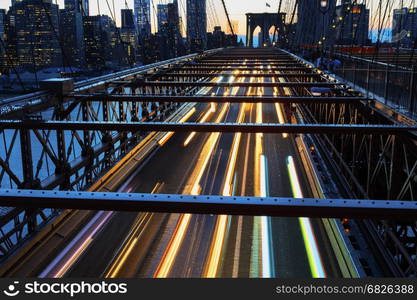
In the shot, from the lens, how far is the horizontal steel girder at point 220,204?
410 cm

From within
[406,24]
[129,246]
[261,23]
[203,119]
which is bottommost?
[203,119]

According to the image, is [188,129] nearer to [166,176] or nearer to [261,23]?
[166,176]

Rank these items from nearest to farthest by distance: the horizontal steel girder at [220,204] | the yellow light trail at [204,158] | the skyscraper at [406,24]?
the horizontal steel girder at [220,204]
the yellow light trail at [204,158]
the skyscraper at [406,24]

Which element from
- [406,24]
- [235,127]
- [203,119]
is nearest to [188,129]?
[235,127]

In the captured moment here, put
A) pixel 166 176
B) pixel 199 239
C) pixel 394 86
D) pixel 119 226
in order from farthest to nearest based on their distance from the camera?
pixel 166 176 → pixel 394 86 → pixel 119 226 → pixel 199 239

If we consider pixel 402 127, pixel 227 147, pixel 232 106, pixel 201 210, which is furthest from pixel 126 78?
pixel 232 106

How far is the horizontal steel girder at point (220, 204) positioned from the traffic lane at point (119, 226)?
14.3 ft

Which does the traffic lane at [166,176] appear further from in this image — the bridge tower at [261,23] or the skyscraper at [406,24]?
the bridge tower at [261,23]

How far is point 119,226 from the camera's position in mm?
10828

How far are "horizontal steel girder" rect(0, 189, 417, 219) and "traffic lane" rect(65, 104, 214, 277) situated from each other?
14.3 ft

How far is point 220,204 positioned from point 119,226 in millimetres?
7017

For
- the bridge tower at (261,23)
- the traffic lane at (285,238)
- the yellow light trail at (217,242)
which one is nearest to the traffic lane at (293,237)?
the traffic lane at (285,238)

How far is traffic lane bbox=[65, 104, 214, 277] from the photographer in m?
8.81

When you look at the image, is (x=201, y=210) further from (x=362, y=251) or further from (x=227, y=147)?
(x=227, y=147)
